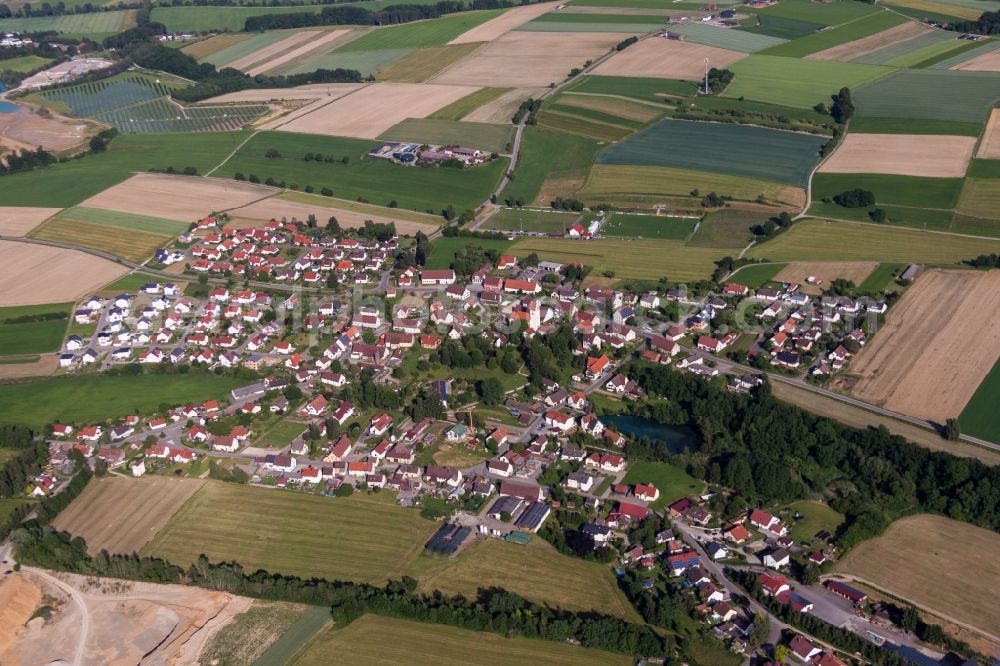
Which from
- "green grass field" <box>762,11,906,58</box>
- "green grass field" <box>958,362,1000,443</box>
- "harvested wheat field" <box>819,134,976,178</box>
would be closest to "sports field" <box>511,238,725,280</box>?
"harvested wheat field" <box>819,134,976,178</box>

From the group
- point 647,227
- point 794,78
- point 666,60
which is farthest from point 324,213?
point 794,78

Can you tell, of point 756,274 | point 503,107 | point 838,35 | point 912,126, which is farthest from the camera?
point 838,35

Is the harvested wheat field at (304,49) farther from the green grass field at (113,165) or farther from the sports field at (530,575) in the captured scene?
the sports field at (530,575)

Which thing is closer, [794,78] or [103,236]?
[103,236]

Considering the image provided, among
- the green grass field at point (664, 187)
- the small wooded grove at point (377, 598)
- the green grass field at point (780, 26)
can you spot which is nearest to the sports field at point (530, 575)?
the small wooded grove at point (377, 598)

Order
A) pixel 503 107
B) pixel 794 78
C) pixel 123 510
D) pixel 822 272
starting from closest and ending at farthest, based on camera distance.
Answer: pixel 123 510 < pixel 822 272 < pixel 794 78 < pixel 503 107

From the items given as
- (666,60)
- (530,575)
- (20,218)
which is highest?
(666,60)

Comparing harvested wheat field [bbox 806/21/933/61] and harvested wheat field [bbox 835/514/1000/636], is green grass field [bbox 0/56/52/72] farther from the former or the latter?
harvested wheat field [bbox 835/514/1000/636]

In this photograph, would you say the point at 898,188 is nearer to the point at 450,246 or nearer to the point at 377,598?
the point at 450,246
